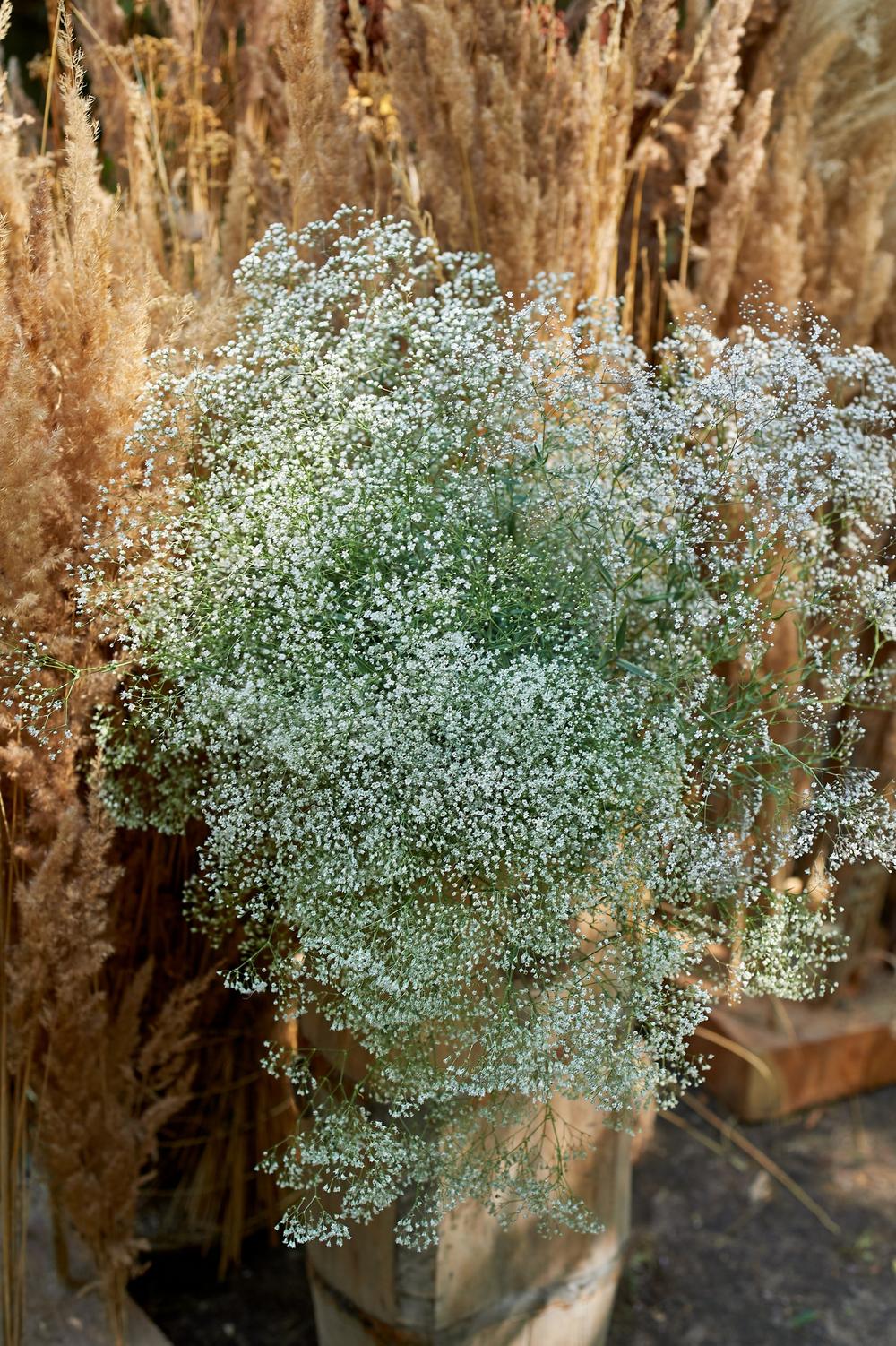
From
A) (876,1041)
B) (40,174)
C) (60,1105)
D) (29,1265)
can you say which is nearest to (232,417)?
(40,174)

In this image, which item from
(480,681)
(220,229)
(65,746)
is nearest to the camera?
(480,681)

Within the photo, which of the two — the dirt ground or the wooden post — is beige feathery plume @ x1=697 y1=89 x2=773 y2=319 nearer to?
the wooden post

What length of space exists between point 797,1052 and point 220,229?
205 cm

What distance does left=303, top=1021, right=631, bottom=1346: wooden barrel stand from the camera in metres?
1.41

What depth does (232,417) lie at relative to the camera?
1188 millimetres

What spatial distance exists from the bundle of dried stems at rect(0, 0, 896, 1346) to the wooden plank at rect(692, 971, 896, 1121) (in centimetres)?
110

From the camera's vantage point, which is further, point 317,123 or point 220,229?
point 220,229

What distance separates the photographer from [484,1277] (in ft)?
4.74

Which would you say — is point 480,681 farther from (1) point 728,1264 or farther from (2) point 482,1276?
(1) point 728,1264

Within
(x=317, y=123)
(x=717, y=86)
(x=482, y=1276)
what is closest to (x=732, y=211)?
(x=717, y=86)

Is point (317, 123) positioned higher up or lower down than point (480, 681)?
higher up

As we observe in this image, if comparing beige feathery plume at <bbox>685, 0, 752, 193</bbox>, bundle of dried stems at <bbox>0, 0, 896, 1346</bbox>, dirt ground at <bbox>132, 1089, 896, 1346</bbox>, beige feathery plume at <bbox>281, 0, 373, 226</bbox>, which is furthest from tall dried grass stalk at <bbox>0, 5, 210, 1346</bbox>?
Answer: beige feathery plume at <bbox>685, 0, 752, 193</bbox>

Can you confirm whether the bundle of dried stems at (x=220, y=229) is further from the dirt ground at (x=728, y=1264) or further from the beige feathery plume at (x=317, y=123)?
the dirt ground at (x=728, y=1264)

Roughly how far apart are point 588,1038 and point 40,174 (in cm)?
124
